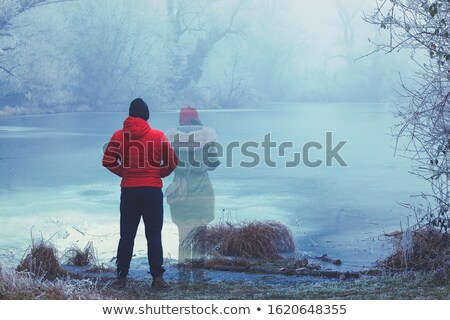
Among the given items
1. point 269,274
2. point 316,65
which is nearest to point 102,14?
point 316,65

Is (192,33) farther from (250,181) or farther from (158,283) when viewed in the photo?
(158,283)

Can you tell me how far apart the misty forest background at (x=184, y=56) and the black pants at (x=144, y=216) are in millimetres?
4486

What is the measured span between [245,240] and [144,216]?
213cm

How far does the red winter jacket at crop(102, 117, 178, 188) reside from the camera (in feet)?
20.9

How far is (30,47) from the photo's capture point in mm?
10891

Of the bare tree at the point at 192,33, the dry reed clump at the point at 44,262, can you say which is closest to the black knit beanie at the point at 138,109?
the dry reed clump at the point at 44,262

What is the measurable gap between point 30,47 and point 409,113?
5386 mm

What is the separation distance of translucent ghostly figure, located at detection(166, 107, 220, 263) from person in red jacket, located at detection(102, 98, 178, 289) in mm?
1425

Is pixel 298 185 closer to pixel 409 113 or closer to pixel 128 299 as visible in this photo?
pixel 409 113

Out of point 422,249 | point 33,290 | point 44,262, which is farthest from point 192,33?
point 33,290

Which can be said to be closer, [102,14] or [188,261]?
[188,261]

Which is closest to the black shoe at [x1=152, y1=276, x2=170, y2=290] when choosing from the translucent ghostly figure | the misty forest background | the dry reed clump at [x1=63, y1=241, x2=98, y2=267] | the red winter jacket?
the red winter jacket
